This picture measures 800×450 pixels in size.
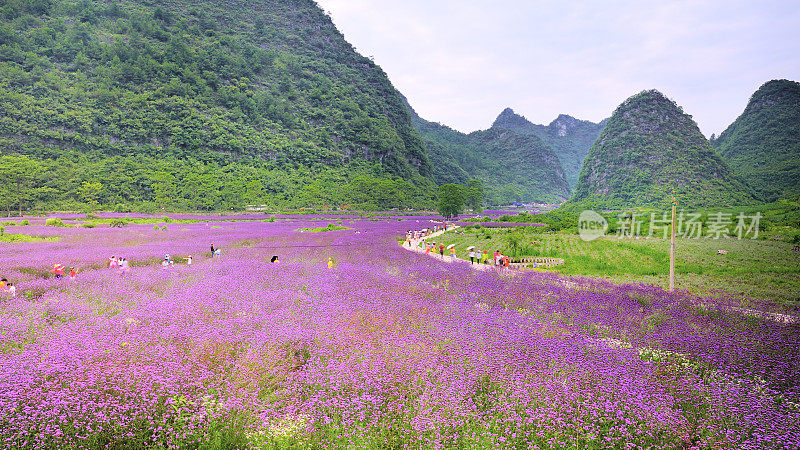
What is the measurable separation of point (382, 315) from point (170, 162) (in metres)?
90.4

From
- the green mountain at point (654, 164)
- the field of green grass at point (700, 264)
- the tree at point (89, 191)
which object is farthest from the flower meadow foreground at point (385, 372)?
the green mountain at point (654, 164)

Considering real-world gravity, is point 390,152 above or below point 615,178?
above

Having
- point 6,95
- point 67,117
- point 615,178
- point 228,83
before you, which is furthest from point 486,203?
point 6,95

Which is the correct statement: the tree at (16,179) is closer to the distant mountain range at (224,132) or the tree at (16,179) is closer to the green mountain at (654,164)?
the distant mountain range at (224,132)

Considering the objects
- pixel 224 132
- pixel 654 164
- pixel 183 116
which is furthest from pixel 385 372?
pixel 183 116

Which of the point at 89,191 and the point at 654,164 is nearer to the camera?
the point at 89,191

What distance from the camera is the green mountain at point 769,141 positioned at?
206 ft

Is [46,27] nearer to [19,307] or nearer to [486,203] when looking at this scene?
[19,307]

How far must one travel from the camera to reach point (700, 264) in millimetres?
19188

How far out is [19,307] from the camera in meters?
9.78

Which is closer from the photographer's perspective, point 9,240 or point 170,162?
point 9,240

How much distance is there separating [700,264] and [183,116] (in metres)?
115

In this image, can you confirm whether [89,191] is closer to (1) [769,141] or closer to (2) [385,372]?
(2) [385,372]

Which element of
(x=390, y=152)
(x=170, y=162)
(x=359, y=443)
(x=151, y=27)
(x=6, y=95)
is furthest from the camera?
(x=390, y=152)
